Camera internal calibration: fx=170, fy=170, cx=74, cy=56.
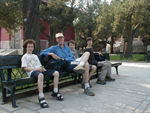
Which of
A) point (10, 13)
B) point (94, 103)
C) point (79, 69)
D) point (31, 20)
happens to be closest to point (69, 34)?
point (10, 13)

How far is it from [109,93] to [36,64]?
212 centimetres

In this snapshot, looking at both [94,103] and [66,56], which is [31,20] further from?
[94,103]

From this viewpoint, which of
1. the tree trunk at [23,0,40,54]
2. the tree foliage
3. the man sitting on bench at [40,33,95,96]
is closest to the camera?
the man sitting on bench at [40,33,95,96]

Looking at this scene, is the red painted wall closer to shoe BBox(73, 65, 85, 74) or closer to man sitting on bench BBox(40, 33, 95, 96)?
man sitting on bench BBox(40, 33, 95, 96)

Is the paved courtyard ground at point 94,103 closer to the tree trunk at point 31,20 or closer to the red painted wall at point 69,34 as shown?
the tree trunk at point 31,20

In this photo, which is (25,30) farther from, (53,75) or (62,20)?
(62,20)

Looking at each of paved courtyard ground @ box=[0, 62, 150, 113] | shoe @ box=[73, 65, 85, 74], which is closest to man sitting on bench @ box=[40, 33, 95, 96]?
shoe @ box=[73, 65, 85, 74]

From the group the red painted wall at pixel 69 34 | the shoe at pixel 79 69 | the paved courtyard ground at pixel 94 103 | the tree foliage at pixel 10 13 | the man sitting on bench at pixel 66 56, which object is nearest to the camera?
the paved courtyard ground at pixel 94 103

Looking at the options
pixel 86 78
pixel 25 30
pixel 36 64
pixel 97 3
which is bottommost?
pixel 86 78

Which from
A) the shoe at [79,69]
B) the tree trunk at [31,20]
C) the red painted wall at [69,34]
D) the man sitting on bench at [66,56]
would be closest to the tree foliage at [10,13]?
the tree trunk at [31,20]

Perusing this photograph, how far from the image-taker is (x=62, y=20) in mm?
21562

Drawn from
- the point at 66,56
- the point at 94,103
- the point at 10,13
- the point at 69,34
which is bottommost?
the point at 94,103

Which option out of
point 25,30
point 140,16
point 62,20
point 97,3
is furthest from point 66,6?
point 25,30

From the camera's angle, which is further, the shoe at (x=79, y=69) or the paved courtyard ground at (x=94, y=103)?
Result: the shoe at (x=79, y=69)
